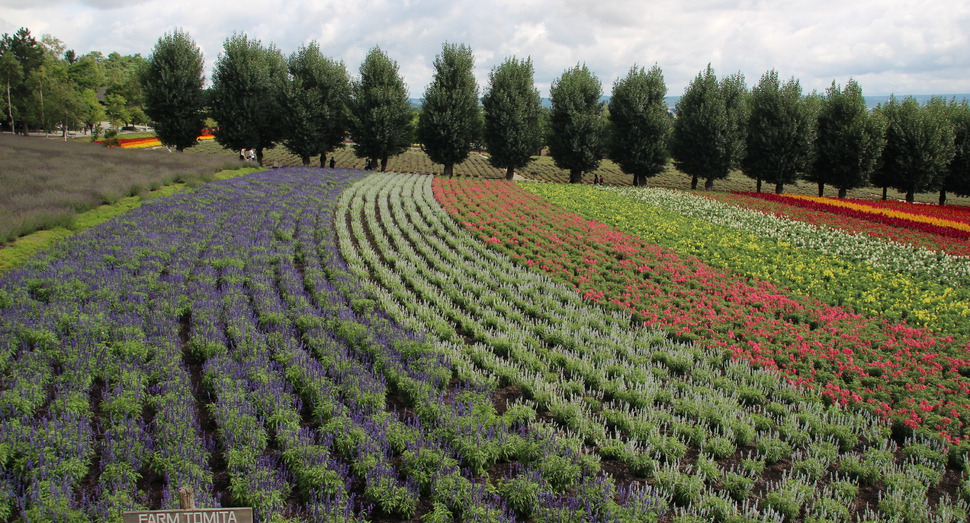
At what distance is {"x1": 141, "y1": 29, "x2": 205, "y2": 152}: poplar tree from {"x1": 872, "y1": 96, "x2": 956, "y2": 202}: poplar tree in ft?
196

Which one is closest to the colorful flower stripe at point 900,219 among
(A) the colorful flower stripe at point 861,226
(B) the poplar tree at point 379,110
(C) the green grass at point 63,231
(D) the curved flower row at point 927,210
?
(A) the colorful flower stripe at point 861,226

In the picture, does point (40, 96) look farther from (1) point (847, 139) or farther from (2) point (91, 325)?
(1) point (847, 139)

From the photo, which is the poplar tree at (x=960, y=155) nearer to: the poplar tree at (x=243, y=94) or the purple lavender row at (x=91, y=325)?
the purple lavender row at (x=91, y=325)

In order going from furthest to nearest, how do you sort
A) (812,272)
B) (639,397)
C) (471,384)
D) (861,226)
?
1. (861,226)
2. (812,272)
3. (471,384)
4. (639,397)

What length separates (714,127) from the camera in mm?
43219

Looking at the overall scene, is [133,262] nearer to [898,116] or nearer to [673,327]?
[673,327]

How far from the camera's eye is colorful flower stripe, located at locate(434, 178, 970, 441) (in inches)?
348

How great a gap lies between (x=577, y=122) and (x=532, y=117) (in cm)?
470

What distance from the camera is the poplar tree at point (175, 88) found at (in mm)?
43969

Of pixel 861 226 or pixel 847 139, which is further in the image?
pixel 847 139

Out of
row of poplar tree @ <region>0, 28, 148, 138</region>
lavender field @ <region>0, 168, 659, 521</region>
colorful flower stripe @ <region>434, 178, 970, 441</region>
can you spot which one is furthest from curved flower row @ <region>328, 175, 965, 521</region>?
row of poplar tree @ <region>0, 28, 148, 138</region>

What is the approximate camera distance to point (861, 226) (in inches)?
932

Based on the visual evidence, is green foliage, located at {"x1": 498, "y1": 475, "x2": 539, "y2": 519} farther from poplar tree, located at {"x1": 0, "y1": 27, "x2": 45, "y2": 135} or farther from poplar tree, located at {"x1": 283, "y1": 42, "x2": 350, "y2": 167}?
poplar tree, located at {"x1": 0, "y1": 27, "x2": 45, "y2": 135}

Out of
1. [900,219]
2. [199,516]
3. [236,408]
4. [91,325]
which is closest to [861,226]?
[900,219]
